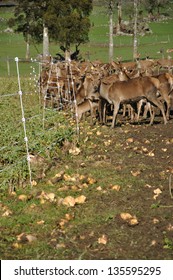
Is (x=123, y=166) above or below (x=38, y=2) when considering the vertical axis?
below

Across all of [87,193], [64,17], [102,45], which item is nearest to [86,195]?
[87,193]

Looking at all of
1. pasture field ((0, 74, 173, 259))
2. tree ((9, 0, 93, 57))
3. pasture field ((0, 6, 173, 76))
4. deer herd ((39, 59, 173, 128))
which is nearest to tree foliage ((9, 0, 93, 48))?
tree ((9, 0, 93, 57))

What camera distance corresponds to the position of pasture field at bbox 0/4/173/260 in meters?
6.93

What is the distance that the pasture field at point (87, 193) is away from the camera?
22.7ft

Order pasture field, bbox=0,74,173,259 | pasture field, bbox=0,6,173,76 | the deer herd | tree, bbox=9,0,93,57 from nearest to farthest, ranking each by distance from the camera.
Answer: pasture field, bbox=0,74,173,259 < the deer herd < tree, bbox=9,0,93,57 < pasture field, bbox=0,6,173,76

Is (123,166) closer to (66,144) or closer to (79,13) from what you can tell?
(66,144)

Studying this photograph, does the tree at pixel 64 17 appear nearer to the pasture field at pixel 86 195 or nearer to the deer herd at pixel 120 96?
the deer herd at pixel 120 96

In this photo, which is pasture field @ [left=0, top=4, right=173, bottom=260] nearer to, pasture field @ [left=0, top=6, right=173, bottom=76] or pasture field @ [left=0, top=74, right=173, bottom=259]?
pasture field @ [left=0, top=74, right=173, bottom=259]

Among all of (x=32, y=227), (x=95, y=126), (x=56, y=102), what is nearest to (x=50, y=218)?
(x=32, y=227)

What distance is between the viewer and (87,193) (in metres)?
8.98

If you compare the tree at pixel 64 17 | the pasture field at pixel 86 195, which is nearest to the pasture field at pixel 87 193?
the pasture field at pixel 86 195

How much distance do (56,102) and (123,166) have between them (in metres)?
9.03

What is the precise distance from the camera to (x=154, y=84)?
14984 mm

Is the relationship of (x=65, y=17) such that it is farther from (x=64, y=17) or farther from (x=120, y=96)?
(x=120, y=96)
